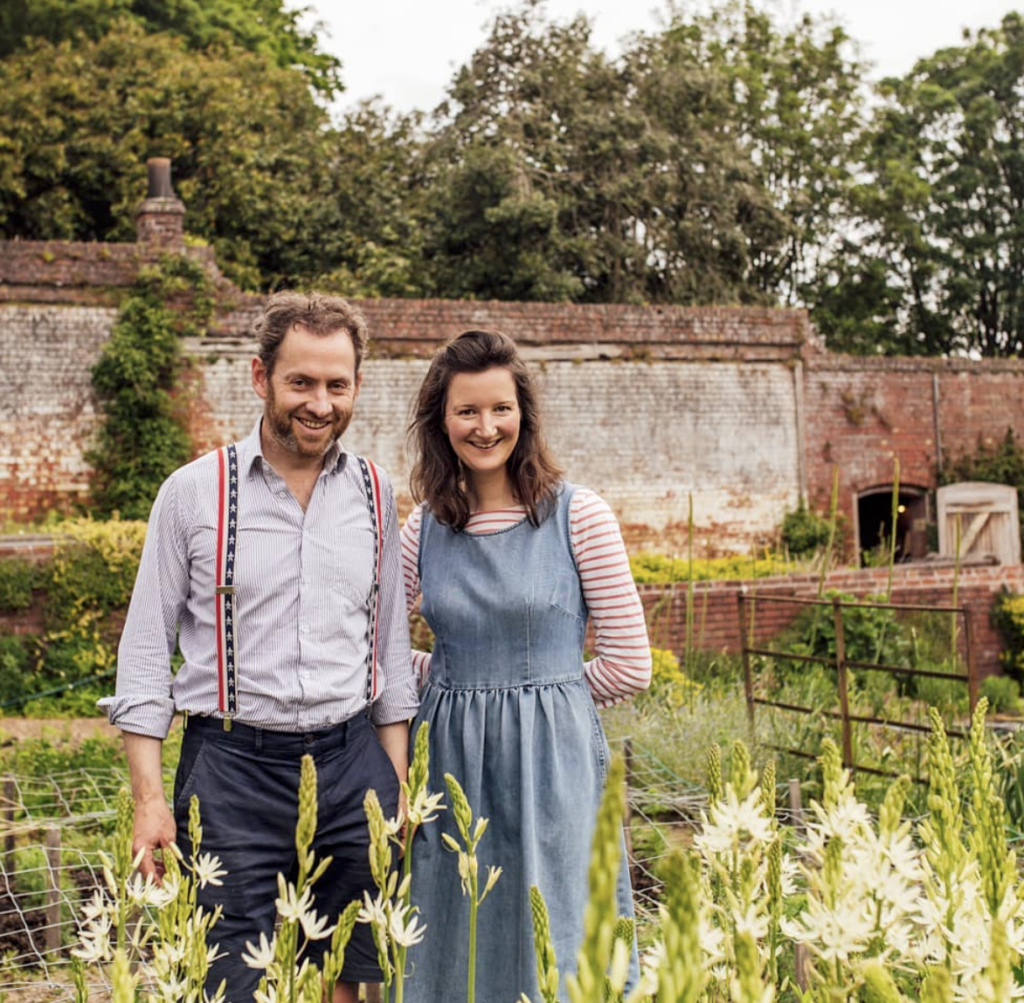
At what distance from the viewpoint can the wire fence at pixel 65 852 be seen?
4055 mm

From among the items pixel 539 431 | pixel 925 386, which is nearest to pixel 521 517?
pixel 539 431

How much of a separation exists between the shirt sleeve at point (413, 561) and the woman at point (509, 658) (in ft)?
0.25

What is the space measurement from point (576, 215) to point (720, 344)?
16.9 feet

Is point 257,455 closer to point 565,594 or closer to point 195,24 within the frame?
point 565,594

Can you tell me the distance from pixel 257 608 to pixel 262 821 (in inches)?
17.3

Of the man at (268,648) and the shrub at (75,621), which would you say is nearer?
the man at (268,648)

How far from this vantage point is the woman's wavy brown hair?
2.58 metres

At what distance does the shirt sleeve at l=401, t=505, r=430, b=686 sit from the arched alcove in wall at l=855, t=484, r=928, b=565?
47.4 feet

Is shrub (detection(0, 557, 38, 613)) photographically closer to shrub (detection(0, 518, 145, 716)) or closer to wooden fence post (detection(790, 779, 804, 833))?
shrub (detection(0, 518, 145, 716))

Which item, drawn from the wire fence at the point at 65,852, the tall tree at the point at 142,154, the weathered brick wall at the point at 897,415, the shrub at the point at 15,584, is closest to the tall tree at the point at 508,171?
the tall tree at the point at 142,154

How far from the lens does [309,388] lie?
250cm

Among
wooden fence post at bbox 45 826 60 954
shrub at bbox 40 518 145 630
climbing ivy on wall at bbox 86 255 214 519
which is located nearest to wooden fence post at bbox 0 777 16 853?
wooden fence post at bbox 45 826 60 954

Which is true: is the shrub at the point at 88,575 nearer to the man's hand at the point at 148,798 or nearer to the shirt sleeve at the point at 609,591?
the man's hand at the point at 148,798

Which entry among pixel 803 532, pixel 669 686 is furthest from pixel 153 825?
pixel 803 532
